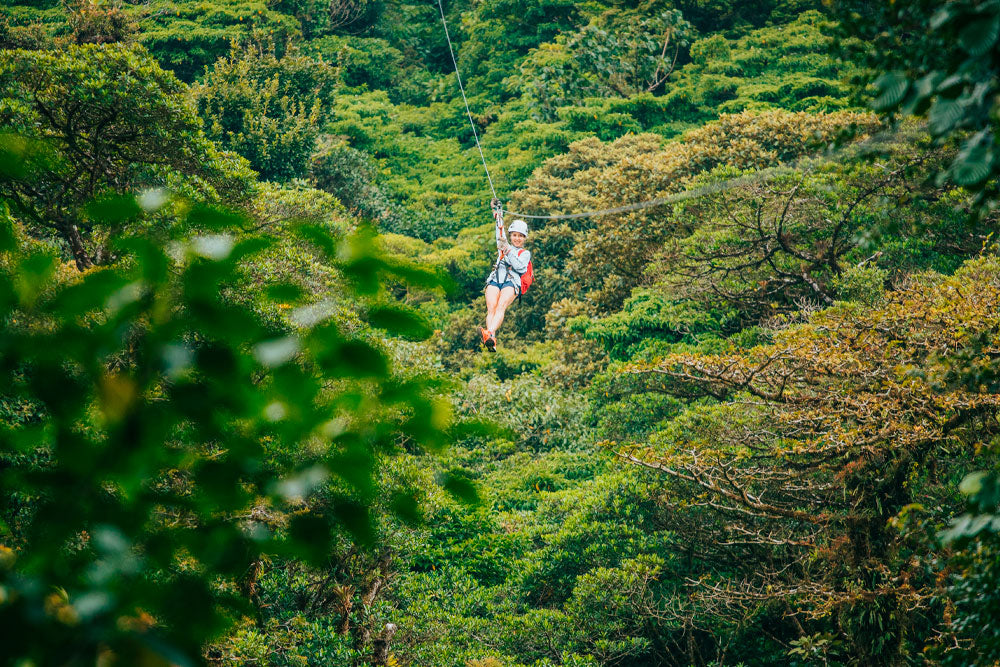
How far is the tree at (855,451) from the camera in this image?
688 centimetres

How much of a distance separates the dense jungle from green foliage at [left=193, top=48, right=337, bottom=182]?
114 mm

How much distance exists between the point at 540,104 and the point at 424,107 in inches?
239

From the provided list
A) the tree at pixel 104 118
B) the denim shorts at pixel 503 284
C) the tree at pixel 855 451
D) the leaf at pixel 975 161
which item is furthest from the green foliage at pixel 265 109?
the leaf at pixel 975 161

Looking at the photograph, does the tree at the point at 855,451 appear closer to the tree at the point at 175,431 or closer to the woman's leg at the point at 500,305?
the woman's leg at the point at 500,305

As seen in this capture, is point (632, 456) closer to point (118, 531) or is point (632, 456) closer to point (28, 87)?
point (118, 531)

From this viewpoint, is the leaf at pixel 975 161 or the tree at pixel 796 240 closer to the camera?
the leaf at pixel 975 161

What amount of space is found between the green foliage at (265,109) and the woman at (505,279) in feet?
30.6

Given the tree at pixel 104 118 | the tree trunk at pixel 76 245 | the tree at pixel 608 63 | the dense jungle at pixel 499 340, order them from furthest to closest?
1. the tree at pixel 608 63
2. the tree at pixel 104 118
3. the tree trunk at pixel 76 245
4. the dense jungle at pixel 499 340

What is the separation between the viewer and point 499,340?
749 inches

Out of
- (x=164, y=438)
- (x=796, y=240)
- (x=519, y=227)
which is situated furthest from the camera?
(x=796, y=240)

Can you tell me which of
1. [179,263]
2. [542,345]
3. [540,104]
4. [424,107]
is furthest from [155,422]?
[424,107]

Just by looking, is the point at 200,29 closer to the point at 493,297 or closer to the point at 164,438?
the point at 493,297

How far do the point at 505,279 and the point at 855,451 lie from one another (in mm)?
5369

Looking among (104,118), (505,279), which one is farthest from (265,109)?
(505,279)
